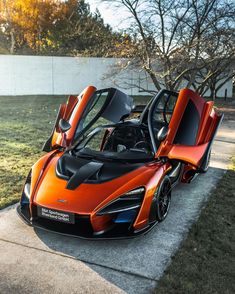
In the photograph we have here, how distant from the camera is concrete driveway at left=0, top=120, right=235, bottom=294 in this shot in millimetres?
2986

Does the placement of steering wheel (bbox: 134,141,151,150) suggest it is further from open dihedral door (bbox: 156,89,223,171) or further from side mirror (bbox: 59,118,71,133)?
side mirror (bbox: 59,118,71,133)

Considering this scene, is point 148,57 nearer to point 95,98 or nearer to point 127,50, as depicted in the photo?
point 127,50

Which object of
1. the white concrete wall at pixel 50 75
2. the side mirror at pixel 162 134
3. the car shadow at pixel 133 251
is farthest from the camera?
the white concrete wall at pixel 50 75

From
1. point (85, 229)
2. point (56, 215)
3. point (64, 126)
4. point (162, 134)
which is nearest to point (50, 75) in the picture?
point (64, 126)

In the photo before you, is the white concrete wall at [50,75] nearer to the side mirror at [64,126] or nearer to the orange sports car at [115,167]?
the orange sports car at [115,167]

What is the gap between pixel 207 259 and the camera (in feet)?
11.1

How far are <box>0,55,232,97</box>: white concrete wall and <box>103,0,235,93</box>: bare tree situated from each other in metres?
8.70

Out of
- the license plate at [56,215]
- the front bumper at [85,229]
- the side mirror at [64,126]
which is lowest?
the front bumper at [85,229]

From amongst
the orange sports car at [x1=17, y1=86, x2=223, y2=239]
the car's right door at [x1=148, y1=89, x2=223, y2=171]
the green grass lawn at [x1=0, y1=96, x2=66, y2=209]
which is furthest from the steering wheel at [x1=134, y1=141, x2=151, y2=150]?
the green grass lawn at [x1=0, y1=96, x2=66, y2=209]

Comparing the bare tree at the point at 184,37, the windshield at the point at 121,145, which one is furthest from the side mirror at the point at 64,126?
the bare tree at the point at 184,37

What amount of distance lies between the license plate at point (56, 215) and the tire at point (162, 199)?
0.91m

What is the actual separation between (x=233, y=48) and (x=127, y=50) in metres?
3.10

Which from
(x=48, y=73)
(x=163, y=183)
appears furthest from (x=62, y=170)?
(x=48, y=73)

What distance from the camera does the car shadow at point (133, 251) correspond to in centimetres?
311
